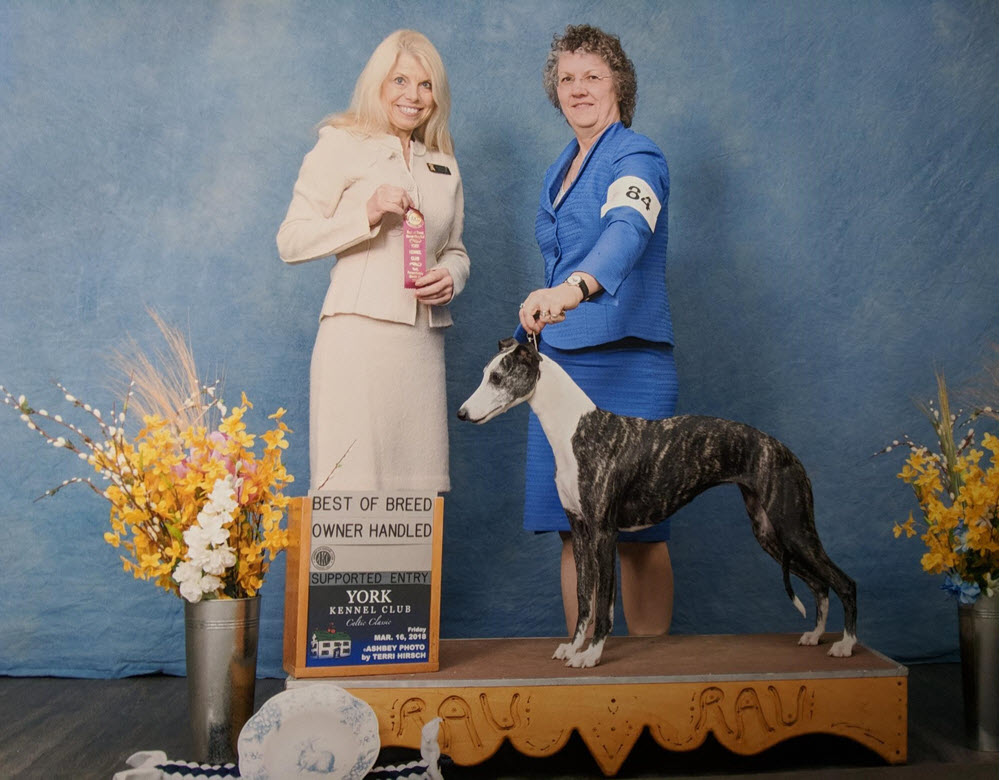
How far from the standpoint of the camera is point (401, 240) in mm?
2232

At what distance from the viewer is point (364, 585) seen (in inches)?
72.1

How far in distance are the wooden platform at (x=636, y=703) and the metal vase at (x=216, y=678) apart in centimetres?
19

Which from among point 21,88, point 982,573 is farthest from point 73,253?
point 982,573

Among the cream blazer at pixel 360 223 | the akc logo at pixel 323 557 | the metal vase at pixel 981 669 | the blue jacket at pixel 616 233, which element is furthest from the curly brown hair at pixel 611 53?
the metal vase at pixel 981 669

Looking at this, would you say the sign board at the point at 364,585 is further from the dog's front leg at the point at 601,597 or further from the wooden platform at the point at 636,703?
the dog's front leg at the point at 601,597

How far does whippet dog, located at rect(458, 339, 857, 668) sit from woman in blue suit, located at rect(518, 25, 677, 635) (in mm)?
229

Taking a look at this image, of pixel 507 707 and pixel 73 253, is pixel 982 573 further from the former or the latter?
pixel 73 253

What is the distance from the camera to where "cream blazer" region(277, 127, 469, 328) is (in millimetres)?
2180

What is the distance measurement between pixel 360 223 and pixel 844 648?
132 centimetres

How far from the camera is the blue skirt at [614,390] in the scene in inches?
85.9

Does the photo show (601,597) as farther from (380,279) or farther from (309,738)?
(380,279)

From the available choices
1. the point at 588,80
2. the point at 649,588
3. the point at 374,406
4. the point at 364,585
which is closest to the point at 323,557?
the point at 364,585

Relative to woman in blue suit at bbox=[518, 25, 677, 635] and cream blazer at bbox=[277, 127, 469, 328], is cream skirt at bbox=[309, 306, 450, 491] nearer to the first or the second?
cream blazer at bbox=[277, 127, 469, 328]

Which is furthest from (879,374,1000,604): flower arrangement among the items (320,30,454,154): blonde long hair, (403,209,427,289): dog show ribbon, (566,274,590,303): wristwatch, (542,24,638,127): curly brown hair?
(320,30,454,154): blonde long hair
